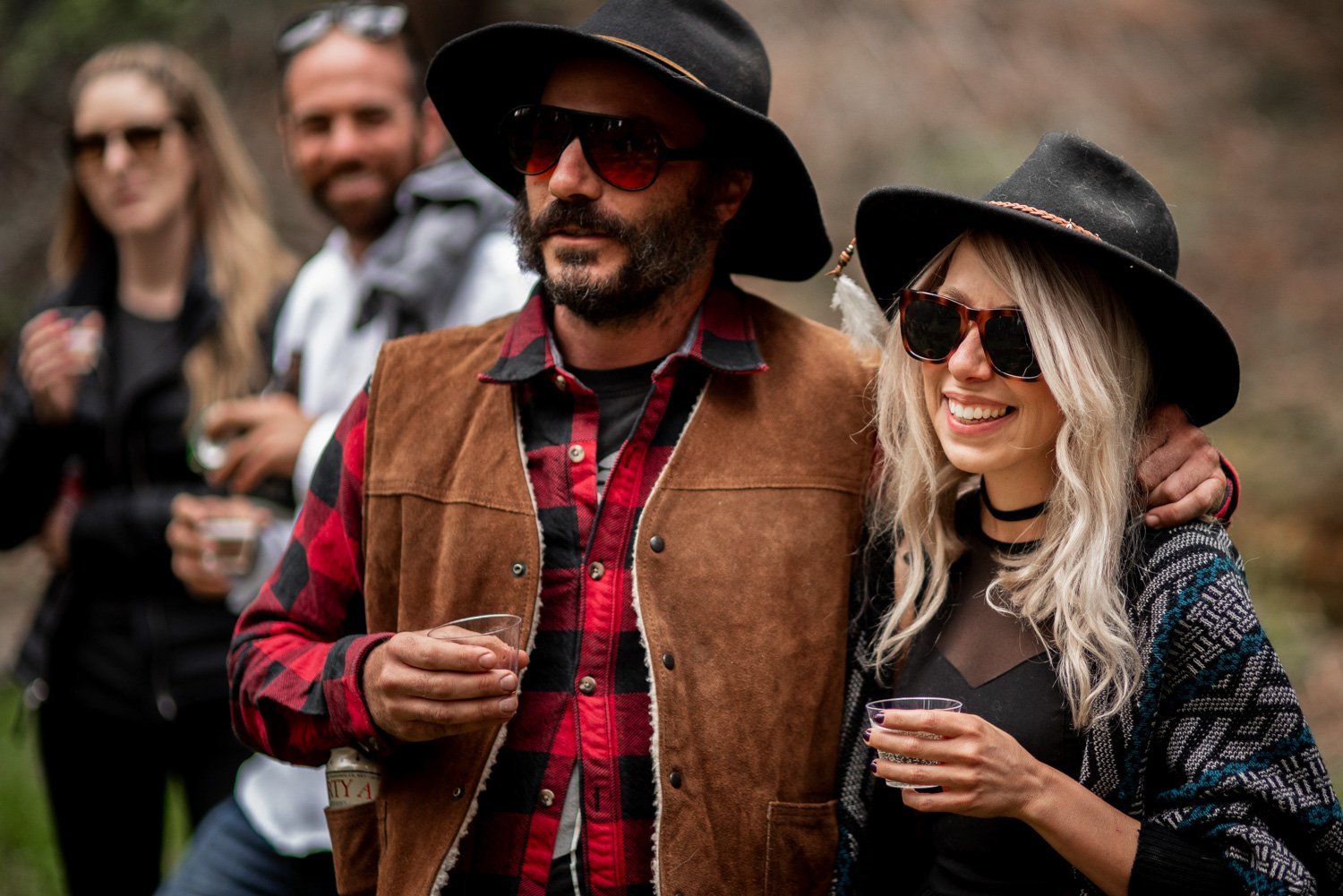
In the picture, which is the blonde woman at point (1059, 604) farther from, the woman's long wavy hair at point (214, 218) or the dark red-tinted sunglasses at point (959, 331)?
the woman's long wavy hair at point (214, 218)

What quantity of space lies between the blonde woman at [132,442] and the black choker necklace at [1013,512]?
268 centimetres

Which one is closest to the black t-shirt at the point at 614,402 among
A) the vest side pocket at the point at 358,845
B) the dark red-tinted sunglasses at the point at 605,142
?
the dark red-tinted sunglasses at the point at 605,142

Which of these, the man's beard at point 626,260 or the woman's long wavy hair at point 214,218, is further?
the woman's long wavy hair at point 214,218

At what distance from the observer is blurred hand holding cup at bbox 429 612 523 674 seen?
2.29 meters

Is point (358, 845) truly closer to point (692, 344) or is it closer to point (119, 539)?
point (692, 344)

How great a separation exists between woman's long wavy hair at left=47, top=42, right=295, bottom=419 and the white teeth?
2765mm

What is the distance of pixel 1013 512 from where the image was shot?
256 centimetres

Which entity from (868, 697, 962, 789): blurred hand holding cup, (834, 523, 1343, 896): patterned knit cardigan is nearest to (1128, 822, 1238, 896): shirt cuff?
(834, 523, 1343, 896): patterned knit cardigan

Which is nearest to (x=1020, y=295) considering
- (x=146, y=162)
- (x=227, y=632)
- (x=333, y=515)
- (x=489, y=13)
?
(x=333, y=515)

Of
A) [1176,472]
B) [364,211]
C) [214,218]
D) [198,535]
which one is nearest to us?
[1176,472]

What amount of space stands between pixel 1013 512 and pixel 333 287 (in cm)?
248

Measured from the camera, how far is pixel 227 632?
14.0ft

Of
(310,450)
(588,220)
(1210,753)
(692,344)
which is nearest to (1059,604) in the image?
(1210,753)

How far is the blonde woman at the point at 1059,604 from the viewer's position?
2180 millimetres
